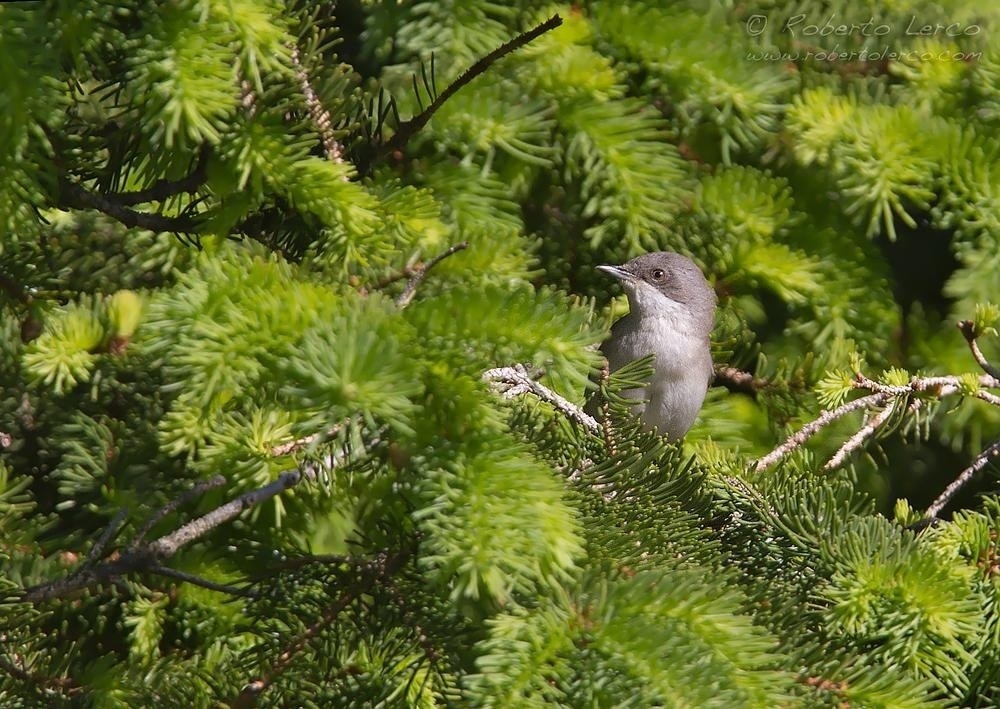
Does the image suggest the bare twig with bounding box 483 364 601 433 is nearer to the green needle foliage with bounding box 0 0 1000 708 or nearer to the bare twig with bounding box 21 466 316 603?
the green needle foliage with bounding box 0 0 1000 708

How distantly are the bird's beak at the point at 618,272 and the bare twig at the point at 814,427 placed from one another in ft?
2.62

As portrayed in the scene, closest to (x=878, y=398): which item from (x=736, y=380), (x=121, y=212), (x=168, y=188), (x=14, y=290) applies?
(x=736, y=380)

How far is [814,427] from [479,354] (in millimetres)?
1424

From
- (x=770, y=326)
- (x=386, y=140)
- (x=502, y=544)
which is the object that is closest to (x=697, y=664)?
(x=502, y=544)

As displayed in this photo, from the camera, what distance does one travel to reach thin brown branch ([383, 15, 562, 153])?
231 cm

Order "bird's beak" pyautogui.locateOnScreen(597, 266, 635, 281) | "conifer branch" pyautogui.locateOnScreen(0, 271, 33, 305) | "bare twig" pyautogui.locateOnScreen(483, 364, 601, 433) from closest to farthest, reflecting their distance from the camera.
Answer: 1. "bare twig" pyautogui.locateOnScreen(483, 364, 601, 433)
2. "conifer branch" pyautogui.locateOnScreen(0, 271, 33, 305)
3. "bird's beak" pyautogui.locateOnScreen(597, 266, 635, 281)

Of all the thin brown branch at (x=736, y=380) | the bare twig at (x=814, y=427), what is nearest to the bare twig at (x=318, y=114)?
the bare twig at (x=814, y=427)

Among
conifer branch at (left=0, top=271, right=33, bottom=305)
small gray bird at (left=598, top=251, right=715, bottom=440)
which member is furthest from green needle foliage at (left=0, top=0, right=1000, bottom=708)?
small gray bird at (left=598, top=251, right=715, bottom=440)

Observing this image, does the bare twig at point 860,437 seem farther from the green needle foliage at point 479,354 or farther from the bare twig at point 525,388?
the bare twig at point 525,388

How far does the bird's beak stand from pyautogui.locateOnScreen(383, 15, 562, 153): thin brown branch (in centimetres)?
92

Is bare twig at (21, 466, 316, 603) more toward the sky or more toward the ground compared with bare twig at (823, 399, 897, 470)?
more toward the sky

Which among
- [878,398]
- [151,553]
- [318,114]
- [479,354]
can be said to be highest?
[318,114]

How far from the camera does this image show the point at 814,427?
2912mm

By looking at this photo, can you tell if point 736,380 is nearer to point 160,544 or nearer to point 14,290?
point 160,544
